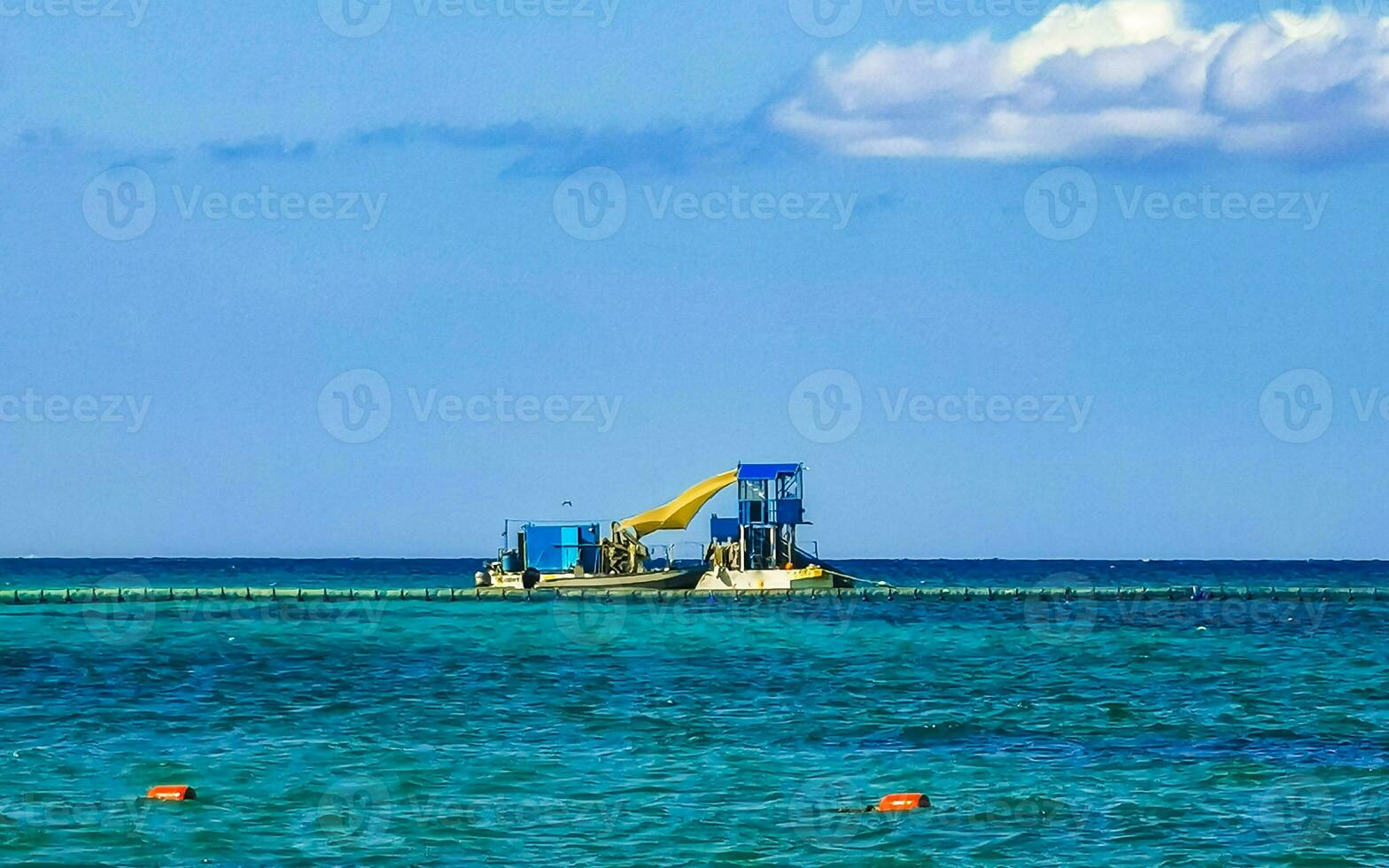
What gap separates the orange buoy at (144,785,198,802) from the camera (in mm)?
31953

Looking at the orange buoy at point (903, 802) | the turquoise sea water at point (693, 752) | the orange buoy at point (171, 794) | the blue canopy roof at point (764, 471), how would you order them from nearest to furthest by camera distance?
1. the turquoise sea water at point (693, 752)
2. the orange buoy at point (903, 802)
3. the orange buoy at point (171, 794)
4. the blue canopy roof at point (764, 471)

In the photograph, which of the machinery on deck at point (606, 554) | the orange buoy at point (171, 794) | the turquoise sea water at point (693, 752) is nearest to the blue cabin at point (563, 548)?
the machinery on deck at point (606, 554)

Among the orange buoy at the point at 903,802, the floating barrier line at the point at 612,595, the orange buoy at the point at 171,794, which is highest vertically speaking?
the floating barrier line at the point at 612,595

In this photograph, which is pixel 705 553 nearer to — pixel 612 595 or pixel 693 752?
pixel 612 595

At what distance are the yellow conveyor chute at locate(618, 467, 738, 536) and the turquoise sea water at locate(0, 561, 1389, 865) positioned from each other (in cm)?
4856

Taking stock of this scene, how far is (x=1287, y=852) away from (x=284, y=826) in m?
15.4

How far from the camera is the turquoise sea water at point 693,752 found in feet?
94.1

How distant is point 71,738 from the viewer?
40.7 meters

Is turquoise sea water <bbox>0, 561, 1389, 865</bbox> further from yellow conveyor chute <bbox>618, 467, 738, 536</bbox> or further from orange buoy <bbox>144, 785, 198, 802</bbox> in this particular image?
yellow conveyor chute <bbox>618, 467, 738, 536</bbox>

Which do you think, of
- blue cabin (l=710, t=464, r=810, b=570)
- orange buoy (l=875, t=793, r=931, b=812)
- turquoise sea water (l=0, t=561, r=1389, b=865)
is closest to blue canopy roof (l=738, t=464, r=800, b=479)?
blue cabin (l=710, t=464, r=810, b=570)

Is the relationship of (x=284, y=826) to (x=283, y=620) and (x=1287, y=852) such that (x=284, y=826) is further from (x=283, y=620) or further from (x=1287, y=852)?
(x=283, y=620)

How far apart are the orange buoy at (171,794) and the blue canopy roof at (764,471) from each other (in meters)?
87.3

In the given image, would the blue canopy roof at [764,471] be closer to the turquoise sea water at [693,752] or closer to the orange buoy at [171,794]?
the turquoise sea water at [693,752]

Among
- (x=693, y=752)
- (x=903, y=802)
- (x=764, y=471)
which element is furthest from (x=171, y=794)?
(x=764, y=471)
